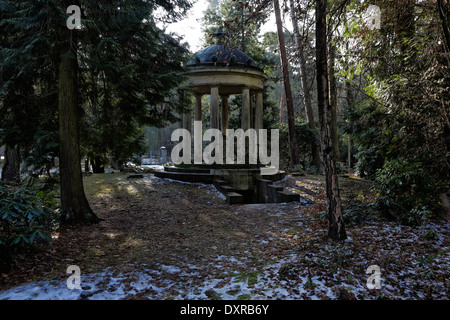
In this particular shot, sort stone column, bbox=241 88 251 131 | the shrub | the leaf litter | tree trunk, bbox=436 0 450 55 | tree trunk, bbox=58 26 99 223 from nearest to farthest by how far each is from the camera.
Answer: the leaf litter < the shrub < tree trunk, bbox=436 0 450 55 < tree trunk, bbox=58 26 99 223 < stone column, bbox=241 88 251 131

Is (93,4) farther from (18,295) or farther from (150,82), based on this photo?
(18,295)

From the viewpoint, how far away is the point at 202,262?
4219 mm

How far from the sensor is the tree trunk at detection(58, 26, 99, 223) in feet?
18.4

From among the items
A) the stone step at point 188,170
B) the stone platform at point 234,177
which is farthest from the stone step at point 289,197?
the stone step at point 188,170

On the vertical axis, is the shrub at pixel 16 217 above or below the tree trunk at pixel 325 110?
below

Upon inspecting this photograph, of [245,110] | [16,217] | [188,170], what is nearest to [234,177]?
[188,170]

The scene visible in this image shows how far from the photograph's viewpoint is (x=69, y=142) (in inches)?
223

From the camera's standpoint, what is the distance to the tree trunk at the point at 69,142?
5602 millimetres
